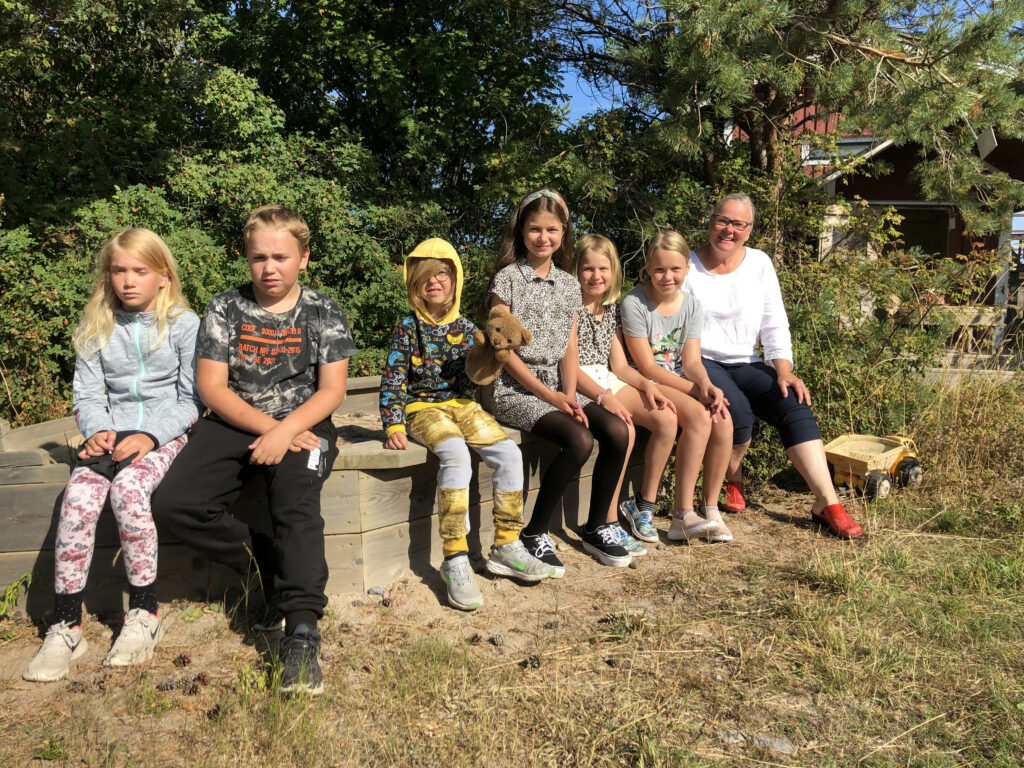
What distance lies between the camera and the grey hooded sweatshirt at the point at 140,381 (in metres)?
2.93

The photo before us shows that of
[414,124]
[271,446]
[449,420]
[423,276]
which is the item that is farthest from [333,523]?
[414,124]

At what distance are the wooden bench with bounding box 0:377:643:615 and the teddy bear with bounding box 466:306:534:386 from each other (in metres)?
0.37

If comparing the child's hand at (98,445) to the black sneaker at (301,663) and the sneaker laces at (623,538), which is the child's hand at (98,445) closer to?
the black sneaker at (301,663)

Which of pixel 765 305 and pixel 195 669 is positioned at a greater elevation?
A: pixel 765 305

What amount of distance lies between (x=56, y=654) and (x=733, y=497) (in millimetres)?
3319

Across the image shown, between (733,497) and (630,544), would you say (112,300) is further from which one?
(733,497)

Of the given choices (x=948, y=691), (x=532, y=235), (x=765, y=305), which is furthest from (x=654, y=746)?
(x=765, y=305)

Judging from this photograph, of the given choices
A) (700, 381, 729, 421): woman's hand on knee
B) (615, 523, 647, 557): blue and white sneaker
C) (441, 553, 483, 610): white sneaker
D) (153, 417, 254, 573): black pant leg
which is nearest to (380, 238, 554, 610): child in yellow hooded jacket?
(441, 553, 483, 610): white sneaker

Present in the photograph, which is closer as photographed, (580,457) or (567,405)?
(580,457)

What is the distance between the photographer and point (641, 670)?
2.62m

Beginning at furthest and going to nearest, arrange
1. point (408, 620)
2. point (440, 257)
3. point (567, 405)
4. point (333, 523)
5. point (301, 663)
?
point (567, 405)
point (440, 257)
point (333, 523)
point (408, 620)
point (301, 663)

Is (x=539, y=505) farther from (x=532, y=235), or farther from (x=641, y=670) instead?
(x=532, y=235)

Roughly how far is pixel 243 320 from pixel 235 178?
4.34 meters

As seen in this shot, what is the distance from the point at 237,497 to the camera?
295 cm
